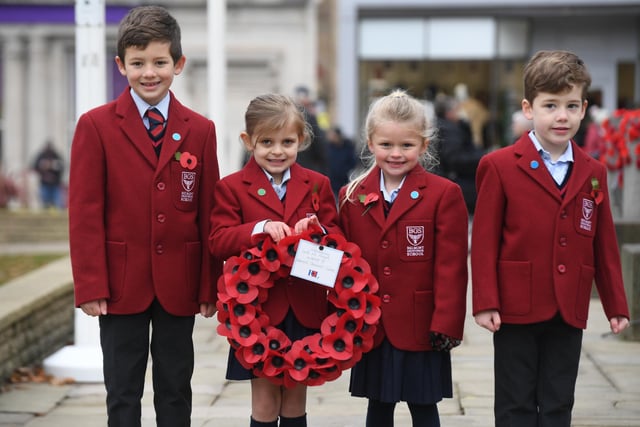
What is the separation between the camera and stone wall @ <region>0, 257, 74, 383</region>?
6.65 m

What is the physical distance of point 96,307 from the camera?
4.36 m

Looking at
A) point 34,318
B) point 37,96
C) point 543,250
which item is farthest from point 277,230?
point 37,96

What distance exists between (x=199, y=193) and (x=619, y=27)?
21.1 m

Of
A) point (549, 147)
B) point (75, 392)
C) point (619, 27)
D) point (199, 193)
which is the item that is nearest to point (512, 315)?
point (549, 147)

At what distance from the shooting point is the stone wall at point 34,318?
665cm

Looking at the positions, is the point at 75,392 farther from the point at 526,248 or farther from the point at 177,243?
the point at 526,248

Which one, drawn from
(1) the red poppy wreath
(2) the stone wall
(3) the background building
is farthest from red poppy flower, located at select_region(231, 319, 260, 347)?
(3) the background building

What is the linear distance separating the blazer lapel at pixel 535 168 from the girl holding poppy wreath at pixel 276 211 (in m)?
0.75

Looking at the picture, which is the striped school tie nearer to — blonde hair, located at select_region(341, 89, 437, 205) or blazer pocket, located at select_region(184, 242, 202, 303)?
blazer pocket, located at select_region(184, 242, 202, 303)

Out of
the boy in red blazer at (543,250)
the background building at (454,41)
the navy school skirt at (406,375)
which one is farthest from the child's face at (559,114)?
the background building at (454,41)

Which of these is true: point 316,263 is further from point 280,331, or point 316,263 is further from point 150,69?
point 150,69

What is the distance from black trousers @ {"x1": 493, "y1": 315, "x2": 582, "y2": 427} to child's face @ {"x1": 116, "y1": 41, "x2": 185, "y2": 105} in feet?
5.30

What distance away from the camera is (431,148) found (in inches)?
190

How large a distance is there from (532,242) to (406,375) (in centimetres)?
71
